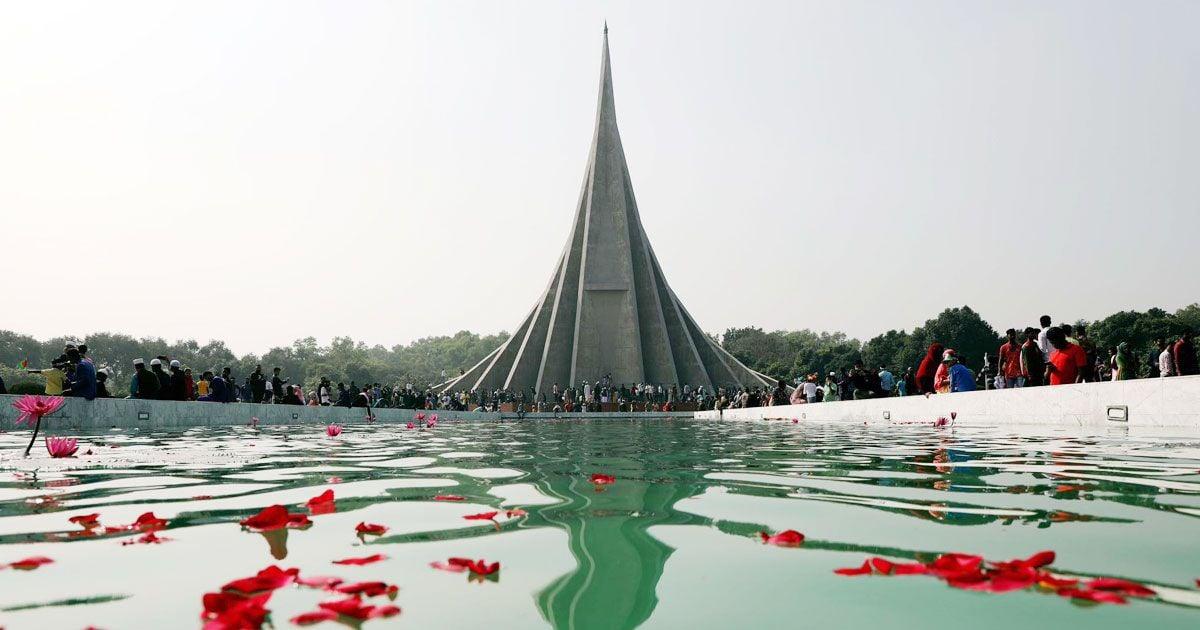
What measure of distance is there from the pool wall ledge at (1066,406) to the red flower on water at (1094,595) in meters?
6.29

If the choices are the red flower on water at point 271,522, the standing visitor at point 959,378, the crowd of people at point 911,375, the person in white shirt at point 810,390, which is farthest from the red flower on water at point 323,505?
the person in white shirt at point 810,390

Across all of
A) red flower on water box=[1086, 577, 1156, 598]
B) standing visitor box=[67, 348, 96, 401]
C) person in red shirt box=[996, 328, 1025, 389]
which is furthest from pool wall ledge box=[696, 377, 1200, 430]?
standing visitor box=[67, 348, 96, 401]

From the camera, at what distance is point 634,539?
2072 millimetres

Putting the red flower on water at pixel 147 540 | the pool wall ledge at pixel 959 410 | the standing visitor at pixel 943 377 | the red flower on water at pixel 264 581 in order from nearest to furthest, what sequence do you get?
1. the red flower on water at pixel 264 581
2. the red flower on water at pixel 147 540
3. the pool wall ledge at pixel 959 410
4. the standing visitor at pixel 943 377

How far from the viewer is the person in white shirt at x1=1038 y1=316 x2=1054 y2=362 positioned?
405 inches

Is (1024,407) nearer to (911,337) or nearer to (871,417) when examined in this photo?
(871,417)

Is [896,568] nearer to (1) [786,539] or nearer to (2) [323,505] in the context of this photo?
(1) [786,539]

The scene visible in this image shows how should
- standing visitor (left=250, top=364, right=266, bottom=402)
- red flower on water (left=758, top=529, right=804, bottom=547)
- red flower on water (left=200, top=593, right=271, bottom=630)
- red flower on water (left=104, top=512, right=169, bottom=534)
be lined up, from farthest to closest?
standing visitor (left=250, top=364, right=266, bottom=402) < red flower on water (left=104, top=512, right=169, bottom=534) < red flower on water (left=758, top=529, right=804, bottom=547) < red flower on water (left=200, top=593, right=271, bottom=630)

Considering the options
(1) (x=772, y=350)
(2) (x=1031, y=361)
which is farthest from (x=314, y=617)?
(1) (x=772, y=350)

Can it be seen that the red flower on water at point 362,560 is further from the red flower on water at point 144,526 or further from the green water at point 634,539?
the red flower on water at point 144,526

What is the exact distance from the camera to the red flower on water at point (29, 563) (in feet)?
5.92

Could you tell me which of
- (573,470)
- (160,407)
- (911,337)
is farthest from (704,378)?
(573,470)

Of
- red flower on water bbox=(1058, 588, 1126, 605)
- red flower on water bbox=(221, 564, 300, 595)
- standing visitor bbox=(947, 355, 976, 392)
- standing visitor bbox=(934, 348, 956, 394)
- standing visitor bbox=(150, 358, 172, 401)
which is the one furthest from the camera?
standing visitor bbox=(150, 358, 172, 401)

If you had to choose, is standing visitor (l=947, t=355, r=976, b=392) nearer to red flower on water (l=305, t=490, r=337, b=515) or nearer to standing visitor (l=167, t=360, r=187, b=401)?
red flower on water (l=305, t=490, r=337, b=515)
